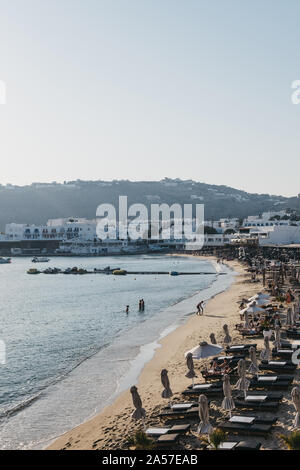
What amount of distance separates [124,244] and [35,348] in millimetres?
160345

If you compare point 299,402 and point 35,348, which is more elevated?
point 299,402

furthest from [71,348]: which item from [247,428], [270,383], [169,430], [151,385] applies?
[247,428]

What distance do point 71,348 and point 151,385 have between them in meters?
10.2

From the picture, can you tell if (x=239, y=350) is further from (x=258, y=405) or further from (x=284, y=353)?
(x=258, y=405)

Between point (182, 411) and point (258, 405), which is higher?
point (258, 405)

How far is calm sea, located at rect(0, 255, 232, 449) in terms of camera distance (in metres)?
18.2

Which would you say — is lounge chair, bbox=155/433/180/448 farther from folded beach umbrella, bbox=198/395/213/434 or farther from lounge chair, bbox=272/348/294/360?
lounge chair, bbox=272/348/294/360

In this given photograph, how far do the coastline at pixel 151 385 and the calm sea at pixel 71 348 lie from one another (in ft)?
1.90

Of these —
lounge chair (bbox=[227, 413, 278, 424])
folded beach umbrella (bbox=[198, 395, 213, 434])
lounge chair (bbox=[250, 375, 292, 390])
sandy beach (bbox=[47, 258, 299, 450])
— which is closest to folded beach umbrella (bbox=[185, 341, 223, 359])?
sandy beach (bbox=[47, 258, 299, 450])

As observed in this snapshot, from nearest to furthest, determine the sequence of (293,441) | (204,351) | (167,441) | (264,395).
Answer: (293,441) < (167,441) < (264,395) < (204,351)

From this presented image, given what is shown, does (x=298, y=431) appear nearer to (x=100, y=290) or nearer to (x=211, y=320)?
(x=211, y=320)

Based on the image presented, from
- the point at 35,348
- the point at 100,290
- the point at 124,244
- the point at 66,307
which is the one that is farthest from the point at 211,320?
the point at 124,244

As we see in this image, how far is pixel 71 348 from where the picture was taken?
1161 inches

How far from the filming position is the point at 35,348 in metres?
30.1
